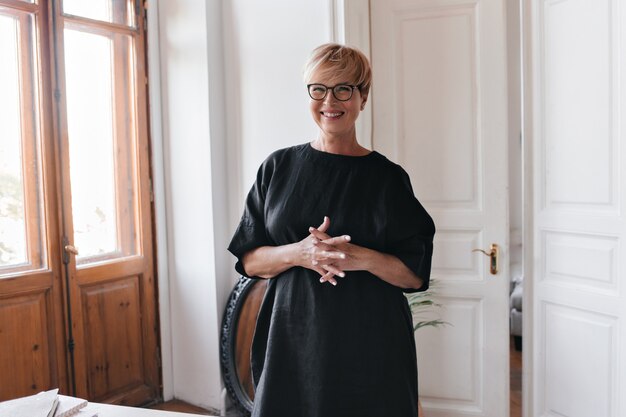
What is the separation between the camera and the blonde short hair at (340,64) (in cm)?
147

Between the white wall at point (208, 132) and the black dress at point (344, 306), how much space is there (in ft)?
5.16

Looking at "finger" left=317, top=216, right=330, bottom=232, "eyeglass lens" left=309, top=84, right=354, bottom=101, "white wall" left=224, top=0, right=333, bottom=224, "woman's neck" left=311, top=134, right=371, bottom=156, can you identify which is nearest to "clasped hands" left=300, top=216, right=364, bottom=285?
"finger" left=317, top=216, right=330, bottom=232

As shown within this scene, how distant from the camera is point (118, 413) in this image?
1.29 metres

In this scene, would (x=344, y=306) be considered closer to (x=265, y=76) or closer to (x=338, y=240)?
(x=338, y=240)

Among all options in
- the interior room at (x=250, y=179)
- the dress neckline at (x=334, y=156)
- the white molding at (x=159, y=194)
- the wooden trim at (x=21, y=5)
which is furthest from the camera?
the white molding at (x=159, y=194)

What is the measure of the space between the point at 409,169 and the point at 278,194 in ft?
4.80

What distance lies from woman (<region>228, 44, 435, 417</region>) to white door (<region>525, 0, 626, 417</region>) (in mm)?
1319

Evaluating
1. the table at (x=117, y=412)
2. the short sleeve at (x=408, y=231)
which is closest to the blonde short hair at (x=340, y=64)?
the short sleeve at (x=408, y=231)

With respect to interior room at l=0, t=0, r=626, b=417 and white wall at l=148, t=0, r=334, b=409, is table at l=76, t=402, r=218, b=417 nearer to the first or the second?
interior room at l=0, t=0, r=626, b=417

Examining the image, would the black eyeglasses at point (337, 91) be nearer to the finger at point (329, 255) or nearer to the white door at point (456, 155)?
the finger at point (329, 255)

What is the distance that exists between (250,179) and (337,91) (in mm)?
1842

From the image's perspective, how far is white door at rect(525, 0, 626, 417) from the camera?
7.85 feet

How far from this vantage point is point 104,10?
3.17 meters

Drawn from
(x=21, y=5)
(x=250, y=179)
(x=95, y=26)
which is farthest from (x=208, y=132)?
(x=21, y=5)
